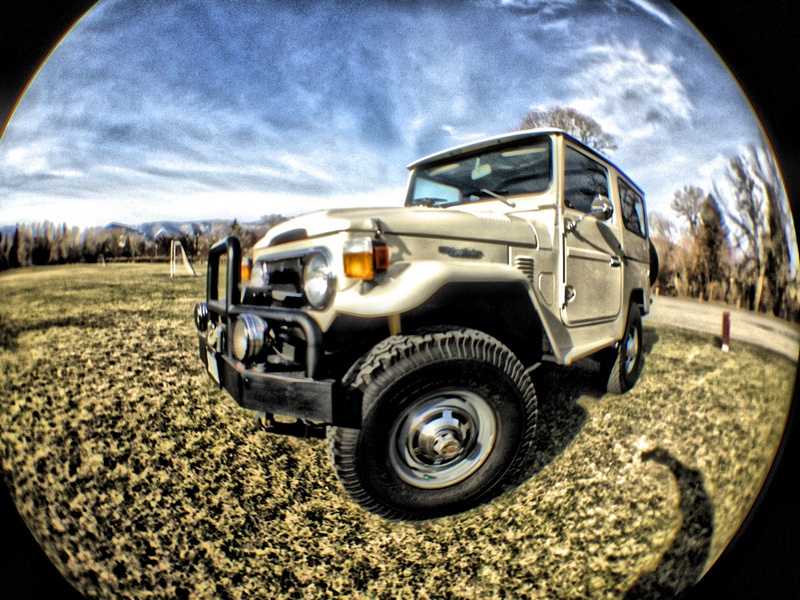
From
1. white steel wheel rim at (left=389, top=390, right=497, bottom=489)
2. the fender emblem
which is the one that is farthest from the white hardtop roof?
white steel wheel rim at (left=389, top=390, right=497, bottom=489)

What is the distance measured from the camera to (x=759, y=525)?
0.93 meters

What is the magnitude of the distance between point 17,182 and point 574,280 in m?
1.15

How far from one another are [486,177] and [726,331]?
22.6 inches

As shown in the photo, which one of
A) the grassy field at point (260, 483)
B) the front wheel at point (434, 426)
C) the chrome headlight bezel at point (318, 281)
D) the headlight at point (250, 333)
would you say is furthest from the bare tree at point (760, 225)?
the headlight at point (250, 333)

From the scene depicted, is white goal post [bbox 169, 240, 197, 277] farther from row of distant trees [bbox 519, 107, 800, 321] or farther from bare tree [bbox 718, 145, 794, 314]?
bare tree [bbox 718, 145, 794, 314]

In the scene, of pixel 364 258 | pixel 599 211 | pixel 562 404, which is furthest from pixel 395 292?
pixel 599 211

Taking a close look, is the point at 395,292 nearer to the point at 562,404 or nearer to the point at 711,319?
the point at 562,404

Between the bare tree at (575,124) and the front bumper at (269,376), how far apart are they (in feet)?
1.92

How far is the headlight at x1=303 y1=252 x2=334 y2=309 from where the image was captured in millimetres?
830

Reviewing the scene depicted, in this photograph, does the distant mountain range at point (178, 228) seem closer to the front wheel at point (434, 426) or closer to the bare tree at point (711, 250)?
the front wheel at point (434, 426)

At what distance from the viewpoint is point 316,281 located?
86cm

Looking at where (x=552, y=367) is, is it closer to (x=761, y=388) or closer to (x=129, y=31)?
(x=761, y=388)

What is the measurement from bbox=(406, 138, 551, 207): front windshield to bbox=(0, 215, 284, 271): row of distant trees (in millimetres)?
300

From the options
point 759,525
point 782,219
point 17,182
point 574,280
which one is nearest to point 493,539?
point 574,280
